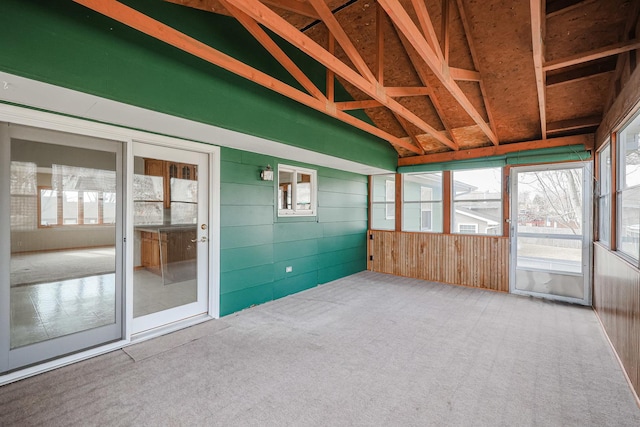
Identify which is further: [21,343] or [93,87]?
[21,343]

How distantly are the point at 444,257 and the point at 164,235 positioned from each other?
4.92 metres

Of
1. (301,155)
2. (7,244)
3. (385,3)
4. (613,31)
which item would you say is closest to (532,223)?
(613,31)

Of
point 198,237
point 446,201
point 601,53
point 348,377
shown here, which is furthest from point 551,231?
point 198,237

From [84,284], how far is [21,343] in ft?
1.99

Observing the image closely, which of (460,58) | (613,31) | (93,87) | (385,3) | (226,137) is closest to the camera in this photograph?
(385,3)

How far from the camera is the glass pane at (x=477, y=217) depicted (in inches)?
214

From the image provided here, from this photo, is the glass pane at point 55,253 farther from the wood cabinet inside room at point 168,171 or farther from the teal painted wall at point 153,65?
the teal painted wall at point 153,65

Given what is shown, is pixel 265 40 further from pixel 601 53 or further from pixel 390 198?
pixel 390 198

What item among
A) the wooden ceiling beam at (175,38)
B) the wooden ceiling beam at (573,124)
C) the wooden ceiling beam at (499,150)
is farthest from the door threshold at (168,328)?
the wooden ceiling beam at (573,124)

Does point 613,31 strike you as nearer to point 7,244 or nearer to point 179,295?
point 179,295

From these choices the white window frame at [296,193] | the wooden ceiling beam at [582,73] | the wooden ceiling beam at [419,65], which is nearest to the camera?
the wooden ceiling beam at [582,73]

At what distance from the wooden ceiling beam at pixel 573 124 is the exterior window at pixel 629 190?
1189mm

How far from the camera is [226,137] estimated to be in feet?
11.7

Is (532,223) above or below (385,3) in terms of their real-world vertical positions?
below
